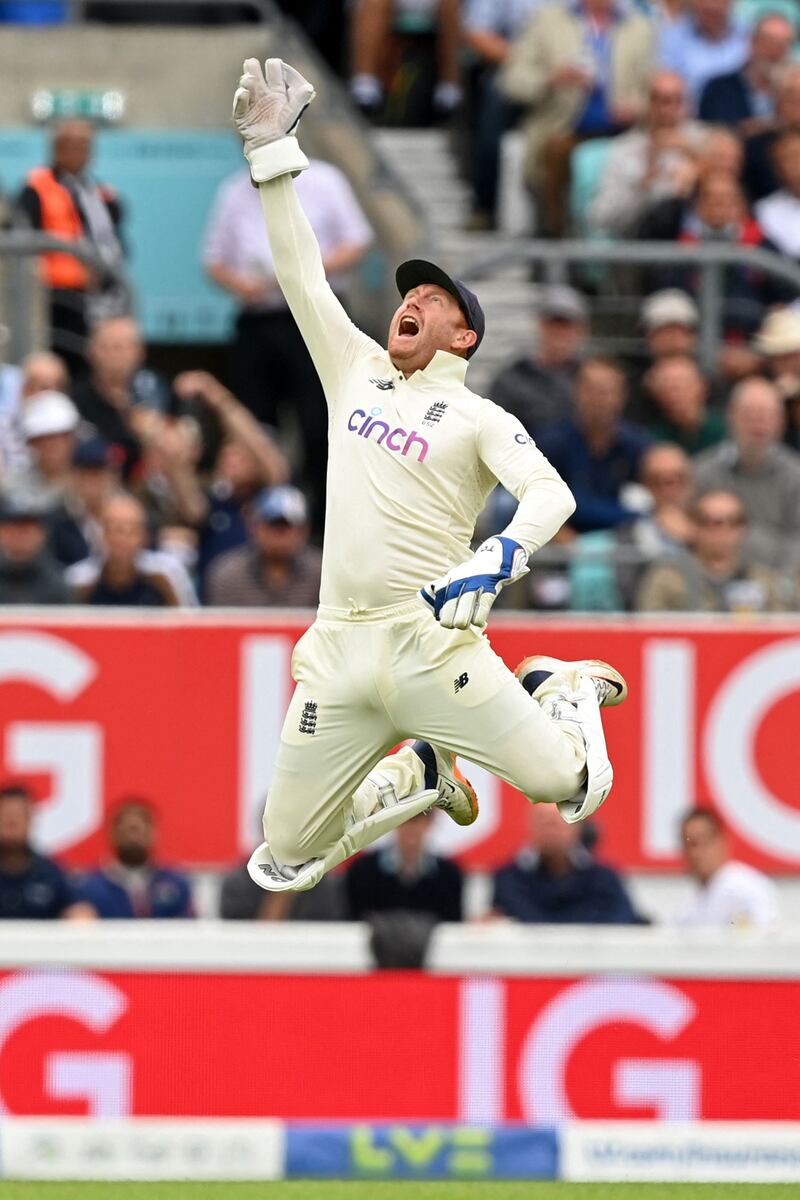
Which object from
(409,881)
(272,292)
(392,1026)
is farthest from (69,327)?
(392,1026)

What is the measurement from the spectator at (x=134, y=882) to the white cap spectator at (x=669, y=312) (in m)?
3.66

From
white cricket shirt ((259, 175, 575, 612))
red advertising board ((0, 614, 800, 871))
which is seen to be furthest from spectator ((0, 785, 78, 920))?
white cricket shirt ((259, 175, 575, 612))

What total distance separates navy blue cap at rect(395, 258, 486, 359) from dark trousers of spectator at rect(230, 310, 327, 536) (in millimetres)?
6098

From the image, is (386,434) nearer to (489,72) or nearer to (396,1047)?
(396,1047)

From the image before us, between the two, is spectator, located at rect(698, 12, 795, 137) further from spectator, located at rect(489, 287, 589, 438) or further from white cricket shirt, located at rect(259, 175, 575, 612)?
white cricket shirt, located at rect(259, 175, 575, 612)

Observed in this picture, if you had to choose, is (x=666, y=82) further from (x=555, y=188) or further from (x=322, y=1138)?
(x=322, y=1138)

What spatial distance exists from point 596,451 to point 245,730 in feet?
6.93

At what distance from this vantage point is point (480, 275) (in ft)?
46.5

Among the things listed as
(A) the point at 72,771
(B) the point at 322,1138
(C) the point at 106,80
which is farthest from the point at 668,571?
(C) the point at 106,80

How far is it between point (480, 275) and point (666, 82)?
149 centimetres

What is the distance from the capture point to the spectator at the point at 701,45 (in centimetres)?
1582

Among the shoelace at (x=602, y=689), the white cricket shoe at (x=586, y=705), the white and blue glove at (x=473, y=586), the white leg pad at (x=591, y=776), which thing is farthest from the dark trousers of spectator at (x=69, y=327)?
the white and blue glove at (x=473, y=586)

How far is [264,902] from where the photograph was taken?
12258 mm

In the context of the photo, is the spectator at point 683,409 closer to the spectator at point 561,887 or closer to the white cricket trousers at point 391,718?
the spectator at point 561,887
